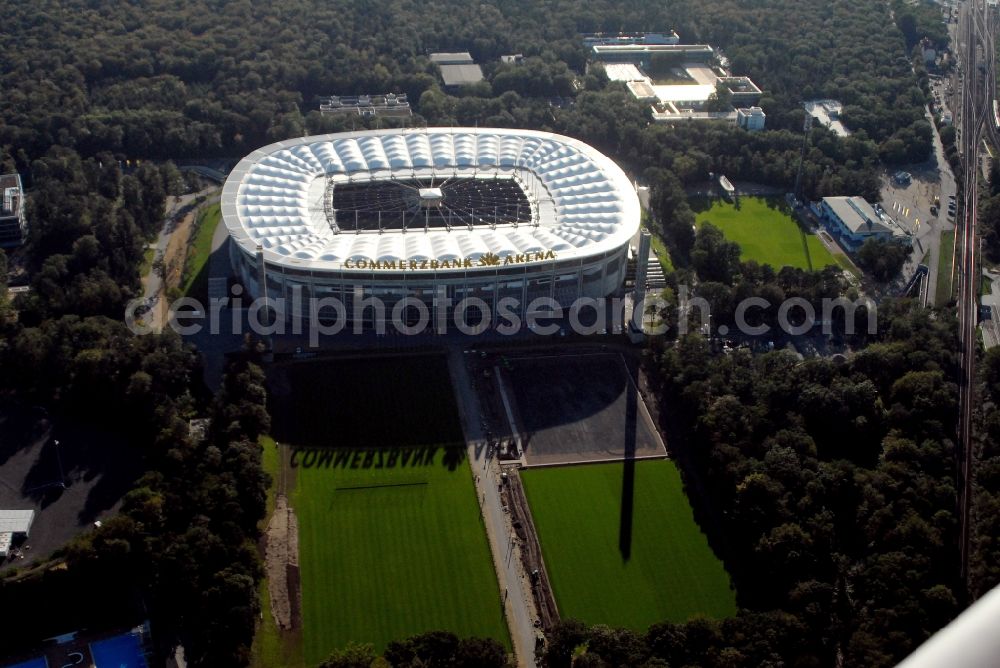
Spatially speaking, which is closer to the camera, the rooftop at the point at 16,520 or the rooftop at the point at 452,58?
the rooftop at the point at 16,520

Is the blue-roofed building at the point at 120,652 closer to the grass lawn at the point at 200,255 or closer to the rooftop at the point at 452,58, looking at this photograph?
the grass lawn at the point at 200,255

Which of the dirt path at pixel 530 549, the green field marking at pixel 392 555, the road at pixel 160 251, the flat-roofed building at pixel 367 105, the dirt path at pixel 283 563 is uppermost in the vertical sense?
the flat-roofed building at pixel 367 105

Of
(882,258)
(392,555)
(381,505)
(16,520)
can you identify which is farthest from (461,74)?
(16,520)

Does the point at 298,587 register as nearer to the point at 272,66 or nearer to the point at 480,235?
the point at 480,235

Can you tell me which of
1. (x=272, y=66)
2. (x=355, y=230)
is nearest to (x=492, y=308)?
(x=355, y=230)

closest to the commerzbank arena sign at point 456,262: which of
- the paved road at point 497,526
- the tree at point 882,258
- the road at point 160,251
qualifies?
the paved road at point 497,526
